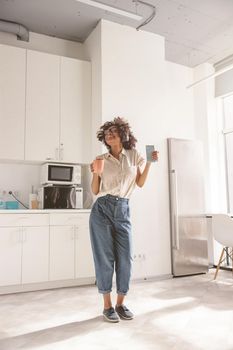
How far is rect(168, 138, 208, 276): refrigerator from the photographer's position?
4090mm

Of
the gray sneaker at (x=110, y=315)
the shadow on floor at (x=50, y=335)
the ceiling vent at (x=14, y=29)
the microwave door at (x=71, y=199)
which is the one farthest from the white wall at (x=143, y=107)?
the shadow on floor at (x=50, y=335)

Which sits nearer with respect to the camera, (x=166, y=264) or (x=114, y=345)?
(x=114, y=345)

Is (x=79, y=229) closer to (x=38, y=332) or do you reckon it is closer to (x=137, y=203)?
(x=137, y=203)

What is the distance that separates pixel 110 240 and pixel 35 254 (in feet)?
4.45

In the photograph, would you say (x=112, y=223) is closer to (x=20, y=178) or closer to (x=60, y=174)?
(x=60, y=174)

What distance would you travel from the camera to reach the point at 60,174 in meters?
3.84

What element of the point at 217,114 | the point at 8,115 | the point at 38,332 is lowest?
the point at 38,332

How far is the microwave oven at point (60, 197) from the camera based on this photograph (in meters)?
3.74

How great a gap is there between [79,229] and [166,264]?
1.25m

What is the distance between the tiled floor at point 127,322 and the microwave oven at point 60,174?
1.24 m

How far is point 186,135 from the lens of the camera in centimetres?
512

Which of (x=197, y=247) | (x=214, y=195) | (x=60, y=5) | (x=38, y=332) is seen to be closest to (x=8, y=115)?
(x=60, y=5)

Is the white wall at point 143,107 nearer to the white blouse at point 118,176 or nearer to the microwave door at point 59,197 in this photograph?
the microwave door at point 59,197

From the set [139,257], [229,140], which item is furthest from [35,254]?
[229,140]
